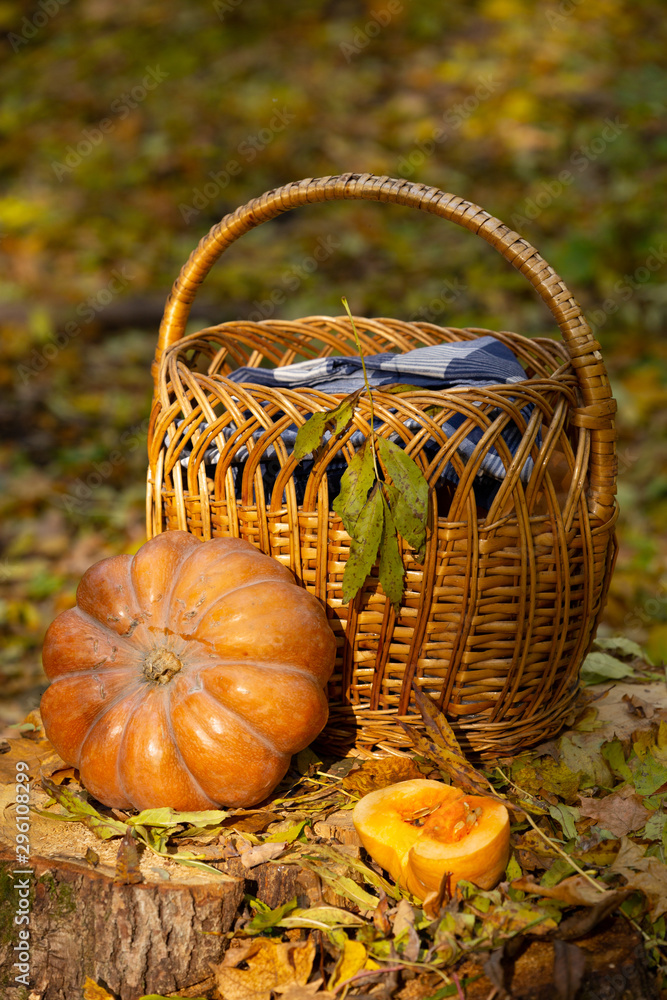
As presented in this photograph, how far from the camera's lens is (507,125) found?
222 inches

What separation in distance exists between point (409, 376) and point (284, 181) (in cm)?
439

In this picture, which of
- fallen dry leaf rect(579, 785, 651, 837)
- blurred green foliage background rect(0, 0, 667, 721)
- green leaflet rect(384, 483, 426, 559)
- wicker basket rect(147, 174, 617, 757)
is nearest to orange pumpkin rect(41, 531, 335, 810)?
wicker basket rect(147, 174, 617, 757)

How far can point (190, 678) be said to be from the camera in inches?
52.6

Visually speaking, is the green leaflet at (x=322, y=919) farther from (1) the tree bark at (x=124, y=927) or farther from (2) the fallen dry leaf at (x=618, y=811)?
(2) the fallen dry leaf at (x=618, y=811)

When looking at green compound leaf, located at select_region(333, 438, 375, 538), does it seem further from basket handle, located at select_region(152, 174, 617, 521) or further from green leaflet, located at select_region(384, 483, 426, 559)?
basket handle, located at select_region(152, 174, 617, 521)

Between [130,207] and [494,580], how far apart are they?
5119 mm

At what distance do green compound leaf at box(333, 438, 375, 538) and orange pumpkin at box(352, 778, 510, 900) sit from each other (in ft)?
1.45

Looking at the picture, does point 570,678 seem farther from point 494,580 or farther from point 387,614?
point 387,614

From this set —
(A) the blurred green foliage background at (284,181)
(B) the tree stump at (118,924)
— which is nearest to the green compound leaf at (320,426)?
(B) the tree stump at (118,924)

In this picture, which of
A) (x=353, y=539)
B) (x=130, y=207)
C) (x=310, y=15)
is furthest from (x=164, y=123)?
(x=353, y=539)

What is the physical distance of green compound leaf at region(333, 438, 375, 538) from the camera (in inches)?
53.1

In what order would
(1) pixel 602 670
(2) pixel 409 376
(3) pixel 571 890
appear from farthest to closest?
1. (1) pixel 602 670
2. (2) pixel 409 376
3. (3) pixel 571 890

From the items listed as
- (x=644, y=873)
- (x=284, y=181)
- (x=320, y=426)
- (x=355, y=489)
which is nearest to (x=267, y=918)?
(x=644, y=873)

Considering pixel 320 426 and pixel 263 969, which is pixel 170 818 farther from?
pixel 320 426
